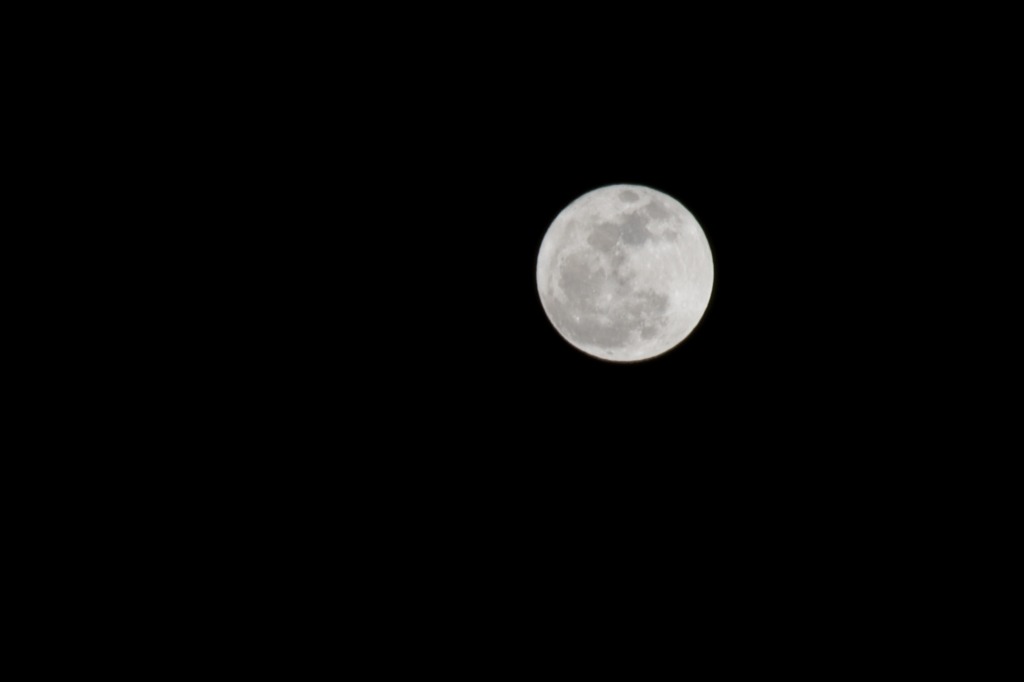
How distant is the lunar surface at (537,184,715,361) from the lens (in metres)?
3.41

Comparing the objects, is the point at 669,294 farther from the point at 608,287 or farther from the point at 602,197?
the point at 602,197

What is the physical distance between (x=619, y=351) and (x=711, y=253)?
33.4 inches

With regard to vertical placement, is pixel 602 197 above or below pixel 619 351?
above

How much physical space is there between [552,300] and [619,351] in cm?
50

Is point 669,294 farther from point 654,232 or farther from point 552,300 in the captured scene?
point 552,300

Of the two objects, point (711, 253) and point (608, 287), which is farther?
point (711, 253)

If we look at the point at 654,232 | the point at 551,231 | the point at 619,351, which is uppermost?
the point at 551,231

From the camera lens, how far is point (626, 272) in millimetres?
3389

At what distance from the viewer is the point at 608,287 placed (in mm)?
3418

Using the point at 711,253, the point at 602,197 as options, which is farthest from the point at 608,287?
the point at 711,253

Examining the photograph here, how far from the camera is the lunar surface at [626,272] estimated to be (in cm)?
341

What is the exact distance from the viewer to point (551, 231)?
3805 millimetres

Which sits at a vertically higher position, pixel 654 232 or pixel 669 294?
pixel 654 232

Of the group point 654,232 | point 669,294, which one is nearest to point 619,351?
point 669,294
